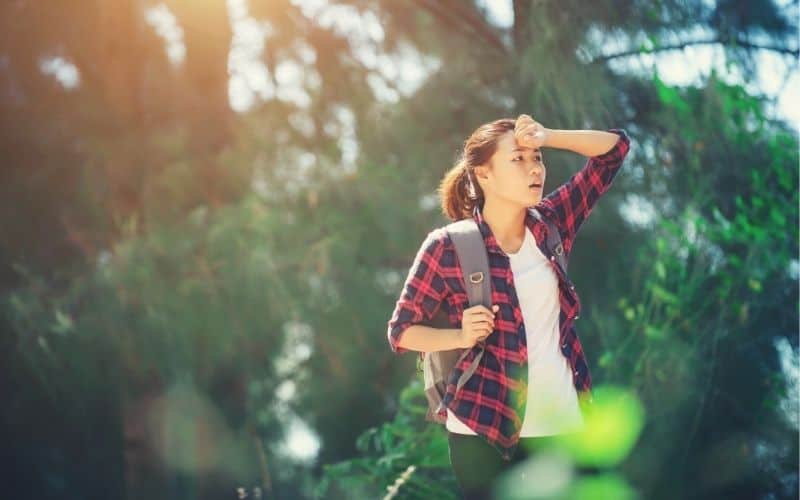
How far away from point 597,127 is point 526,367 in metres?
2.17

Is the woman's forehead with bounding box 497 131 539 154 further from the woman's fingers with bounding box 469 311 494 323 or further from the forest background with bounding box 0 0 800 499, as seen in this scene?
the forest background with bounding box 0 0 800 499

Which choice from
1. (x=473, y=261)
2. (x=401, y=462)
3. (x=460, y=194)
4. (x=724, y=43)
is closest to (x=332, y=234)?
(x=401, y=462)

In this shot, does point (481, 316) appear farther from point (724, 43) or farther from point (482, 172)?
point (724, 43)

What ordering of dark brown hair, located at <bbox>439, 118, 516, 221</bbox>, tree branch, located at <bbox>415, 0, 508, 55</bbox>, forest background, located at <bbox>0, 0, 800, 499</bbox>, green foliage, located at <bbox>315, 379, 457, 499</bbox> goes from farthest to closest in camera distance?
tree branch, located at <bbox>415, 0, 508, 55</bbox>
green foliage, located at <bbox>315, 379, 457, 499</bbox>
forest background, located at <bbox>0, 0, 800, 499</bbox>
dark brown hair, located at <bbox>439, 118, 516, 221</bbox>

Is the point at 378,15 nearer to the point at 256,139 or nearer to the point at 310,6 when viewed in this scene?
the point at 310,6

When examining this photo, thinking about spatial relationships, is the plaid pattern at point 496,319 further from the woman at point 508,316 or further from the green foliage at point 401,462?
the green foliage at point 401,462

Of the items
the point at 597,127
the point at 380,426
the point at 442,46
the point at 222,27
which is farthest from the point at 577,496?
the point at 222,27

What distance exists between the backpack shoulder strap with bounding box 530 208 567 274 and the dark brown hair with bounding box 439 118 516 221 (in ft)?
0.51

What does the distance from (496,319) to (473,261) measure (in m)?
0.13

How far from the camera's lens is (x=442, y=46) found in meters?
4.82

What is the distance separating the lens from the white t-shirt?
2.22 meters

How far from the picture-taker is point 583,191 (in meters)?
2.47

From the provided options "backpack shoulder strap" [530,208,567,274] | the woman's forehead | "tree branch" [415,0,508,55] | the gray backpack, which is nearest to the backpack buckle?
the gray backpack

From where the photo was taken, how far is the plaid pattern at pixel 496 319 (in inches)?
86.4
